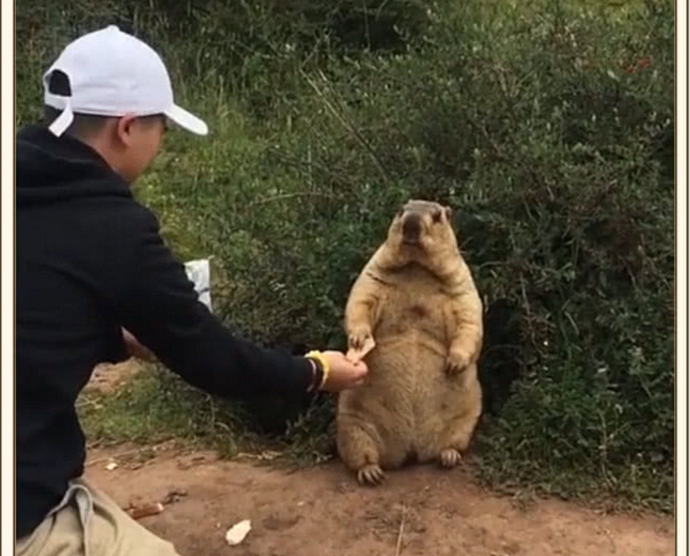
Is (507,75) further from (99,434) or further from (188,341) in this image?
(188,341)

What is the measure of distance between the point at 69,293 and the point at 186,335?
35 cm

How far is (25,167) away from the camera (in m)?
3.66

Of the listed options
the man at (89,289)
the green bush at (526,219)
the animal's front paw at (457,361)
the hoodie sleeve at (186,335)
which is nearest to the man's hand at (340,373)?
the hoodie sleeve at (186,335)

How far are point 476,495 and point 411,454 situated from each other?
36 cm

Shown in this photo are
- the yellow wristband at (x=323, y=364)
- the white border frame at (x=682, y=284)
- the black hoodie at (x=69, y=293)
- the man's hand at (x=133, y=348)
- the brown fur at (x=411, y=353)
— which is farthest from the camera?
the brown fur at (x=411, y=353)

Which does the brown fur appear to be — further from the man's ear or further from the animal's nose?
the man's ear

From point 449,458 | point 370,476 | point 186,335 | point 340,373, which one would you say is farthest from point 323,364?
point 449,458

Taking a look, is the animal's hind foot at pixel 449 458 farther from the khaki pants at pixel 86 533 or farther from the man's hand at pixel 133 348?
the khaki pants at pixel 86 533

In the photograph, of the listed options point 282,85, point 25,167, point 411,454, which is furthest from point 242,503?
point 282,85

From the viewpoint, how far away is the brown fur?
5.46 meters

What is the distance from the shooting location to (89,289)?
3.60 metres

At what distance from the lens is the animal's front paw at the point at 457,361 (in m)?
5.38

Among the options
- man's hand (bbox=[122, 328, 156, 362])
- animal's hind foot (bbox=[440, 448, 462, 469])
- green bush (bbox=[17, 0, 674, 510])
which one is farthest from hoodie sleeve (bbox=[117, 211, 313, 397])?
green bush (bbox=[17, 0, 674, 510])

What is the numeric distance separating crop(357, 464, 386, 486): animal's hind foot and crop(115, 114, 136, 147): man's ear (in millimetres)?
2132
